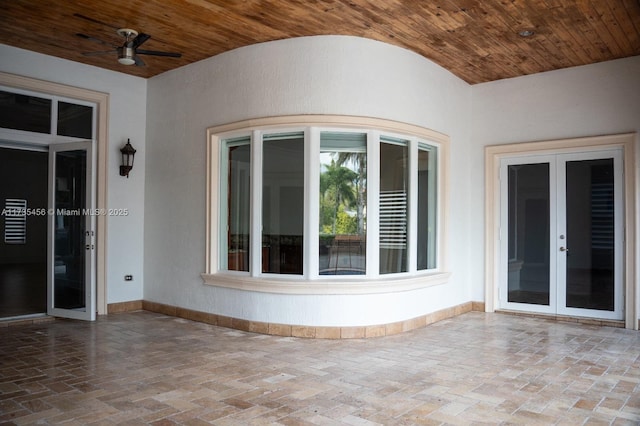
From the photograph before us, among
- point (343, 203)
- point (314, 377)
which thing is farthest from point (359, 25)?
point (314, 377)

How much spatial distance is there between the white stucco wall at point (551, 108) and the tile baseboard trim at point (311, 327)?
5.45 ft

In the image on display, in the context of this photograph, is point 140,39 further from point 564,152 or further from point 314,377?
point 564,152

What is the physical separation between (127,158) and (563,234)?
19.6 feet

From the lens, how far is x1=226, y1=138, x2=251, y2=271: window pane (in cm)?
599

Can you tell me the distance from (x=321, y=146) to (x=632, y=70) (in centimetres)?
402

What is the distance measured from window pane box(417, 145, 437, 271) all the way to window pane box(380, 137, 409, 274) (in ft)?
1.06

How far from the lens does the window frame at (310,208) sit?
18.2ft

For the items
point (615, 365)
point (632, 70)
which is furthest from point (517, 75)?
point (615, 365)

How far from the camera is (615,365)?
4.50 metres

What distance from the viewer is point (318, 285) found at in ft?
17.9

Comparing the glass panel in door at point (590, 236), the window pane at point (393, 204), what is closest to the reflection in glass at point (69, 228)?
the window pane at point (393, 204)

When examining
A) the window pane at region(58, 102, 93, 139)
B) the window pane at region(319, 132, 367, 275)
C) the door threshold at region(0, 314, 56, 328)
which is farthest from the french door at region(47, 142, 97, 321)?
the window pane at region(319, 132, 367, 275)

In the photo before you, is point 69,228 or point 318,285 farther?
point 69,228

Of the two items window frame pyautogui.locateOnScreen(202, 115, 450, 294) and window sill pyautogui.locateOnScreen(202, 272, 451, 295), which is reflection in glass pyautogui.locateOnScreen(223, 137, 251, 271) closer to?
window frame pyautogui.locateOnScreen(202, 115, 450, 294)
